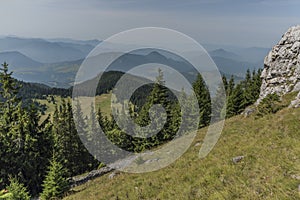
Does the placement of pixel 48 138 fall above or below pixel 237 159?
below

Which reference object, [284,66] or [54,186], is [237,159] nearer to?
[54,186]

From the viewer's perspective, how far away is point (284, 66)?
42562mm

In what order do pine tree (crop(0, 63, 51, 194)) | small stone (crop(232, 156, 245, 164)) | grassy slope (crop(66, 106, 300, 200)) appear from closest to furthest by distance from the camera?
grassy slope (crop(66, 106, 300, 200)) < small stone (crop(232, 156, 245, 164)) < pine tree (crop(0, 63, 51, 194))

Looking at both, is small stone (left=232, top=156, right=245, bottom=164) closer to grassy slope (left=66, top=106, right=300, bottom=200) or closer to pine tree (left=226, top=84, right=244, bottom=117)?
grassy slope (left=66, top=106, right=300, bottom=200)

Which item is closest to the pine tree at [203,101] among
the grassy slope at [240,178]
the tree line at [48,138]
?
the tree line at [48,138]

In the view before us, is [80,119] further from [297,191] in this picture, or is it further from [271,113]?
[297,191]

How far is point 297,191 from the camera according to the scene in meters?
7.32

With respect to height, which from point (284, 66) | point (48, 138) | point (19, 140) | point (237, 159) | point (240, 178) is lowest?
point (48, 138)

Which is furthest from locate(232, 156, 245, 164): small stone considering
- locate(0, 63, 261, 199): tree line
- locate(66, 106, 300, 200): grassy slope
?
locate(0, 63, 261, 199): tree line

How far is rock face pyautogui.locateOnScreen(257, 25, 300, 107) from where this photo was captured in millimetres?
38438

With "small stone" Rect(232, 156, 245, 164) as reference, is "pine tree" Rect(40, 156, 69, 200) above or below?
below

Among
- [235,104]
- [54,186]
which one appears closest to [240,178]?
[54,186]

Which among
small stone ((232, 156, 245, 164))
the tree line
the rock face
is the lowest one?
the tree line

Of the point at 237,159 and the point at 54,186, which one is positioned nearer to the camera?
the point at 237,159
